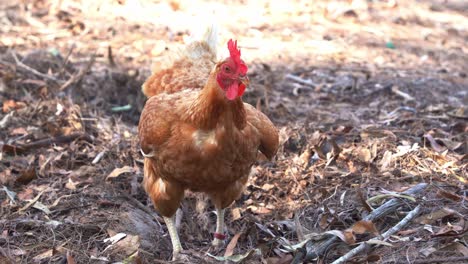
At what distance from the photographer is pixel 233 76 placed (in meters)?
3.65

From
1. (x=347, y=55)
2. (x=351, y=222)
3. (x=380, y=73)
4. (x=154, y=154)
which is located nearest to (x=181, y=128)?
(x=154, y=154)

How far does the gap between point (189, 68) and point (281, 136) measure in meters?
1.17

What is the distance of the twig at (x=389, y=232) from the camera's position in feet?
12.0

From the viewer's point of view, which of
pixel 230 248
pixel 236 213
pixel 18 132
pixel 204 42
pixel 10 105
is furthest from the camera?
pixel 10 105

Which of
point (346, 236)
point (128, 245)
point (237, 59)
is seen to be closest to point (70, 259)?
point (128, 245)

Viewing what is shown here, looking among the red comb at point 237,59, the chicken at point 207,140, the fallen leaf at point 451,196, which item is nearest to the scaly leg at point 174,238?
the chicken at point 207,140

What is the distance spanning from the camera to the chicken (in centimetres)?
377

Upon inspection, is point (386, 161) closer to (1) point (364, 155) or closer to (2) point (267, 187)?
(1) point (364, 155)

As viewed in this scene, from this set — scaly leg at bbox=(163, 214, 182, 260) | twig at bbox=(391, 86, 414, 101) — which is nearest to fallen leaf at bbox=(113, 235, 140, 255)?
scaly leg at bbox=(163, 214, 182, 260)

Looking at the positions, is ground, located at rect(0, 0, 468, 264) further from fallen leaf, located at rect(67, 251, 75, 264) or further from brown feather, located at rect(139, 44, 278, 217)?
brown feather, located at rect(139, 44, 278, 217)

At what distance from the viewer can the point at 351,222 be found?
14.2 feet

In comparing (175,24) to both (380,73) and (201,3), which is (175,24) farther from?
(380,73)

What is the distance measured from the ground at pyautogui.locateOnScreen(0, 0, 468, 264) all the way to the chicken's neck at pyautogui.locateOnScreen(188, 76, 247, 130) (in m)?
0.87

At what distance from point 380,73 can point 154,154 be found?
462 cm
